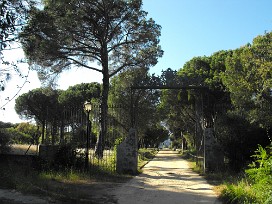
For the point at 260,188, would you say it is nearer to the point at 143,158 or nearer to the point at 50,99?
the point at 143,158

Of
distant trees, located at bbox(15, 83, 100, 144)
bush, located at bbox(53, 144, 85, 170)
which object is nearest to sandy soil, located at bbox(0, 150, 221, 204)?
bush, located at bbox(53, 144, 85, 170)

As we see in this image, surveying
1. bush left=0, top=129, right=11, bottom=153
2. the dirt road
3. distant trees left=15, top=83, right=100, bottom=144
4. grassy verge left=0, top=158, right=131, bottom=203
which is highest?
distant trees left=15, top=83, right=100, bottom=144

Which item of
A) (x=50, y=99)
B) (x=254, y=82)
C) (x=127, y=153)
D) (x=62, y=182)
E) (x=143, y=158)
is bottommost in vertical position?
(x=62, y=182)

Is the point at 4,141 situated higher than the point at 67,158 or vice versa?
the point at 4,141

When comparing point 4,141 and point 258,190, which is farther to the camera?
point 4,141

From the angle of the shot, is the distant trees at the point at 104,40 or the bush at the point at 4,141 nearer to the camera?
the bush at the point at 4,141

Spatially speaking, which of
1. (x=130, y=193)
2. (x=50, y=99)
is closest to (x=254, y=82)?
(x=130, y=193)

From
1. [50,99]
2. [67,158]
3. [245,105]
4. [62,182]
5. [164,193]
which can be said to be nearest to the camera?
[164,193]

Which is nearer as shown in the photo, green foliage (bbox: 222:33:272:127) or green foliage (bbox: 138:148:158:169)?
green foliage (bbox: 222:33:272:127)

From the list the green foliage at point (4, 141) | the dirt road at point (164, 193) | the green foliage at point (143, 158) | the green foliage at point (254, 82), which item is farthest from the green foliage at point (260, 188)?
the green foliage at point (143, 158)

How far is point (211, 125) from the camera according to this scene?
19062mm

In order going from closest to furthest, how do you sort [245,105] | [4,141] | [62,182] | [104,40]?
[62,182]
[4,141]
[245,105]
[104,40]

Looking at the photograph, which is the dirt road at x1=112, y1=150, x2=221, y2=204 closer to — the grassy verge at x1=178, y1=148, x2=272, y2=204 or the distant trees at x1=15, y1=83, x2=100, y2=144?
the grassy verge at x1=178, y1=148, x2=272, y2=204

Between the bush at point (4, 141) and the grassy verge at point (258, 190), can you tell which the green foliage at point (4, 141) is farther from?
the grassy verge at point (258, 190)
